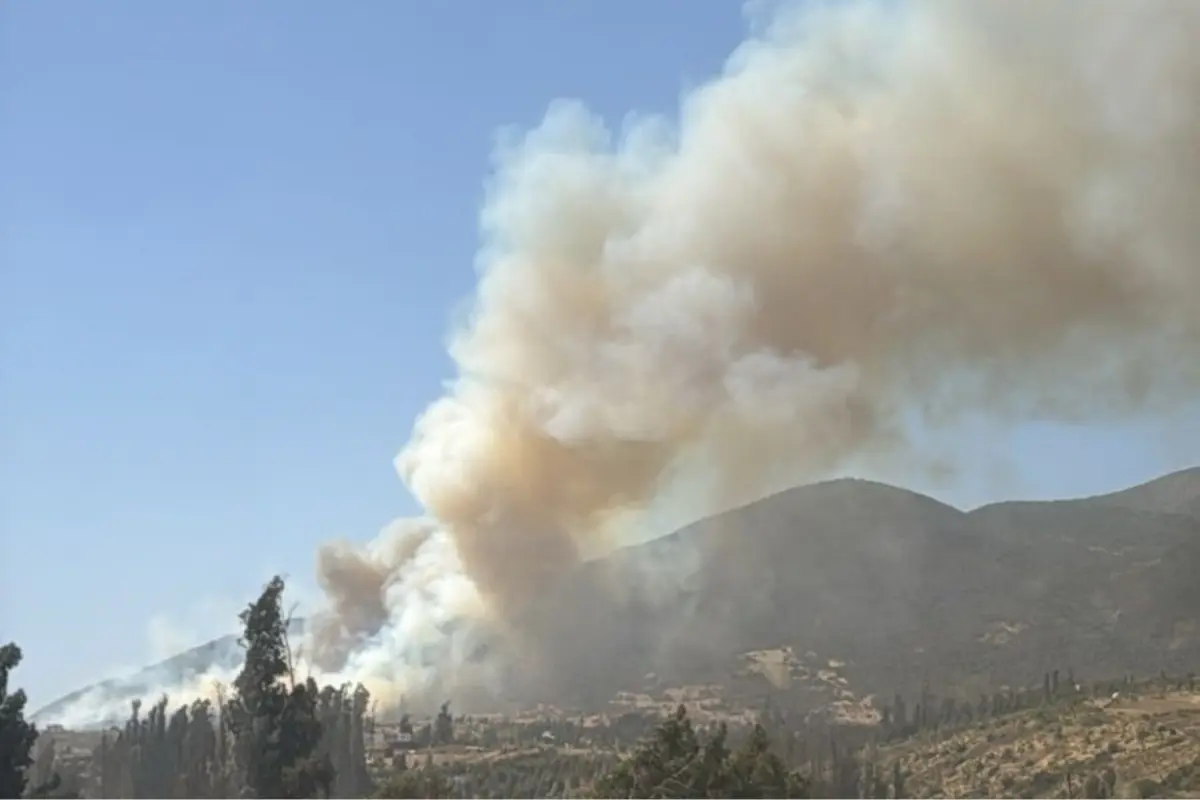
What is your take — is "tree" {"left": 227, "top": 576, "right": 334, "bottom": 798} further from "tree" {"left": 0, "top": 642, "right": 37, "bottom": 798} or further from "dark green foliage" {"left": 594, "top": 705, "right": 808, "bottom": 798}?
"dark green foliage" {"left": 594, "top": 705, "right": 808, "bottom": 798}

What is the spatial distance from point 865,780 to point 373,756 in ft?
192

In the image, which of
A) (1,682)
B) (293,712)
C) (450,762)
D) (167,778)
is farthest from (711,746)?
(450,762)

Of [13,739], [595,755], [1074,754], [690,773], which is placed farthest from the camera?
[595,755]

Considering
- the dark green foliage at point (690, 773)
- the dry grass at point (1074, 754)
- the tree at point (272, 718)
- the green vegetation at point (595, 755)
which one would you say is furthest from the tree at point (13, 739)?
the dry grass at point (1074, 754)

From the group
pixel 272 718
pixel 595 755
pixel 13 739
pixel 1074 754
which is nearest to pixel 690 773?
pixel 272 718

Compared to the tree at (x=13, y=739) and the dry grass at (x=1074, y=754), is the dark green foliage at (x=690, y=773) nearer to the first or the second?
the tree at (x=13, y=739)

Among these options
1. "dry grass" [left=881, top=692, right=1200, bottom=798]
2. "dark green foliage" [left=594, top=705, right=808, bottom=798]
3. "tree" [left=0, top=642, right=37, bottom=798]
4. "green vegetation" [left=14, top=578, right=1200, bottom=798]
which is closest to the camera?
"dark green foliage" [left=594, top=705, right=808, bottom=798]

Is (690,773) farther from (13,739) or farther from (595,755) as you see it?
(595,755)

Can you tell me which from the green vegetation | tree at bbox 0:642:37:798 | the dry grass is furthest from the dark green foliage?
the dry grass

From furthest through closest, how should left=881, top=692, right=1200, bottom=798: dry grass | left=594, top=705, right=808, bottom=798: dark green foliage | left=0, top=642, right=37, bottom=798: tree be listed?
left=881, top=692, right=1200, bottom=798: dry grass → left=0, top=642, right=37, bottom=798: tree → left=594, top=705, right=808, bottom=798: dark green foliage

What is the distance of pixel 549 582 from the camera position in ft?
624

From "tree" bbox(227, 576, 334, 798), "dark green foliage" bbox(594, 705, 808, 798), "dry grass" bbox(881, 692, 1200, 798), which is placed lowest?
"dry grass" bbox(881, 692, 1200, 798)

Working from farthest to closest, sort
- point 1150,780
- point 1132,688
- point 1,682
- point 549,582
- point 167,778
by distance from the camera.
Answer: point 549,582
point 1132,688
point 167,778
point 1150,780
point 1,682

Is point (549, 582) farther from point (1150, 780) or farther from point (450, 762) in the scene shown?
point (1150, 780)
